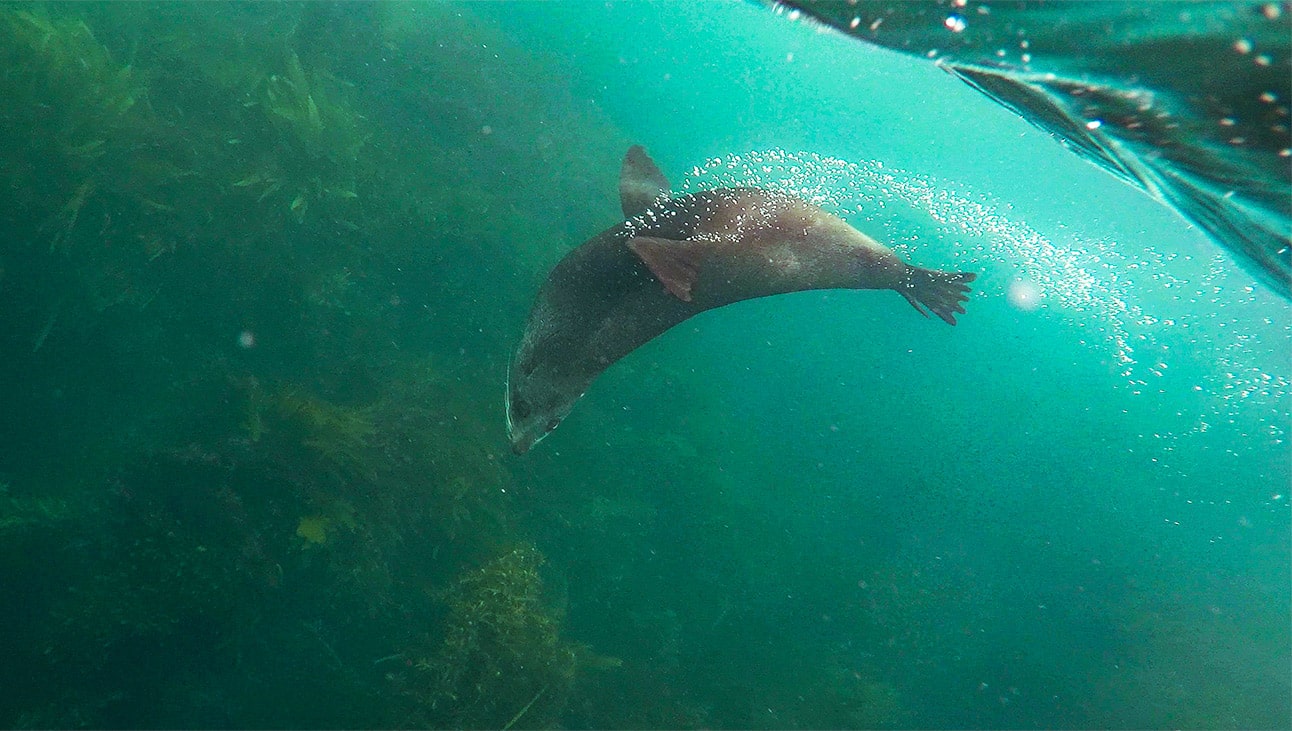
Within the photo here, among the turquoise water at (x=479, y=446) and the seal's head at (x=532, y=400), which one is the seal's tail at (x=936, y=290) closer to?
the turquoise water at (x=479, y=446)

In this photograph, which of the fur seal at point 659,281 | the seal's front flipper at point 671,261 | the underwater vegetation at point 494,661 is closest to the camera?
the seal's front flipper at point 671,261

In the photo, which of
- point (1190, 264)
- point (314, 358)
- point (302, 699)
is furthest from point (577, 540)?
point (1190, 264)

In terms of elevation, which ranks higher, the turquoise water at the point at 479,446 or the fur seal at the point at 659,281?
the fur seal at the point at 659,281

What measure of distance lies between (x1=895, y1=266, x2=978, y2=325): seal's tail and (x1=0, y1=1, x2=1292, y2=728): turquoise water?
186cm

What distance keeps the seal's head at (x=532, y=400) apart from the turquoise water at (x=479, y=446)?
11.5 feet

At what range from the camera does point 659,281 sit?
4.07 metres

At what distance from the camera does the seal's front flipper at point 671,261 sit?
3.30 m

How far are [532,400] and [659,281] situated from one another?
55.1 inches

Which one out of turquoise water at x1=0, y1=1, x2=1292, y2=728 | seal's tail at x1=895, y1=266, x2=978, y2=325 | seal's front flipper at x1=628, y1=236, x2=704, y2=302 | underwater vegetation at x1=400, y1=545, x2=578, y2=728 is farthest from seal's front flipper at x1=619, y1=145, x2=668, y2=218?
underwater vegetation at x1=400, y1=545, x2=578, y2=728

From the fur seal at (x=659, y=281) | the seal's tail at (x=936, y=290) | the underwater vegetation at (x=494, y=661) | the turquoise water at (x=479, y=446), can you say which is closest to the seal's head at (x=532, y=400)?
the fur seal at (x=659, y=281)

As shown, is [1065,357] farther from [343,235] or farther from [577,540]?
[343,235]

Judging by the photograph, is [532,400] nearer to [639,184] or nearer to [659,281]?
[659,281]

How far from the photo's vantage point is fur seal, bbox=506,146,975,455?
4.24m

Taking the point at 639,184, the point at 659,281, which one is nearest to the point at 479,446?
the point at 639,184
